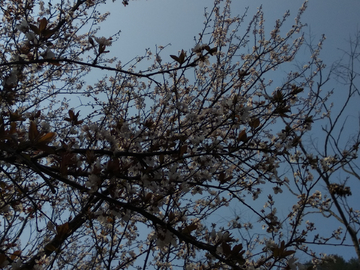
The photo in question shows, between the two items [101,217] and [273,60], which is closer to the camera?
[101,217]

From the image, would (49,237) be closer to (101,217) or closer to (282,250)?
(101,217)

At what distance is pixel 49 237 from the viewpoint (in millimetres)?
3193

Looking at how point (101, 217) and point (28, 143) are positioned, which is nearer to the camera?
point (28, 143)

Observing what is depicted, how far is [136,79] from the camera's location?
4.19 meters

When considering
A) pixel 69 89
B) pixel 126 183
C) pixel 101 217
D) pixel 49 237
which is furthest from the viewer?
pixel 69 89

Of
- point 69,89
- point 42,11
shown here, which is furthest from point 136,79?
point 42,11

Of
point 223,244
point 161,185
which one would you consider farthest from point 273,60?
point 223,244

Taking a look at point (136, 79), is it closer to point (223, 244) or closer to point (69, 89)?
point (69, 89)

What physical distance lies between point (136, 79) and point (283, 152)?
3.00m

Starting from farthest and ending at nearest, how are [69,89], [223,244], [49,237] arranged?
[69,89], [49,237], [223,244]

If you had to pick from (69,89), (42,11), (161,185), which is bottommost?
(161,185)

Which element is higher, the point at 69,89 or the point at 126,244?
the point at 69,89

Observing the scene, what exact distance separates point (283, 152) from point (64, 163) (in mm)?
1444

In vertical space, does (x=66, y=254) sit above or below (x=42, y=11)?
below
